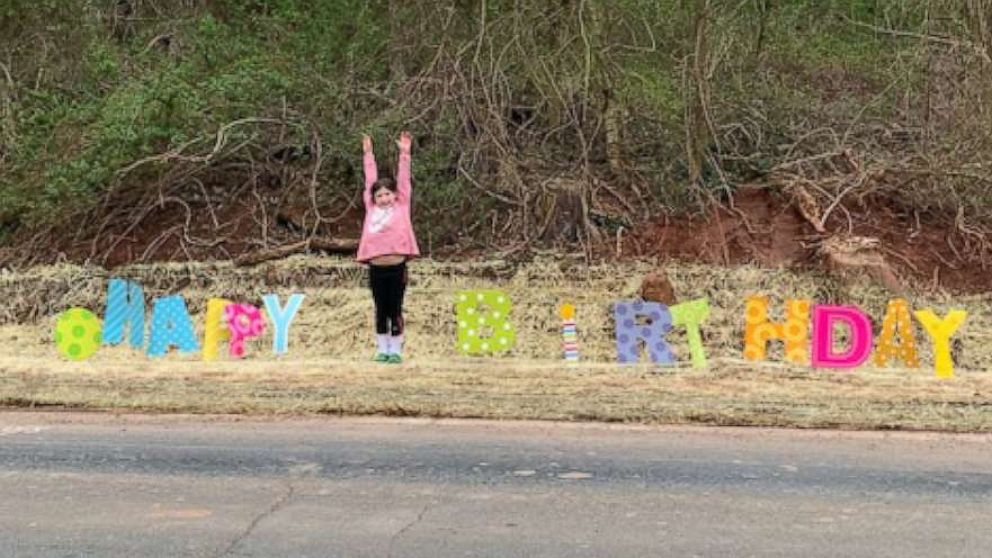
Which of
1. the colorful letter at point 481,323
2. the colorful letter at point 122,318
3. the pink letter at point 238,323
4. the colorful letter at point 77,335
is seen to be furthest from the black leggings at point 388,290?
the colorful letter at point 77,335

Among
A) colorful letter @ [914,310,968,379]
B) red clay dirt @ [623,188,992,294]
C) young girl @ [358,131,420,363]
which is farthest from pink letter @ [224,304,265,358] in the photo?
colorful letter @ [914,310,968,379]

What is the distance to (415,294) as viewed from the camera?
1070 cm

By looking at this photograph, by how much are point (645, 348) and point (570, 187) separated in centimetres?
358

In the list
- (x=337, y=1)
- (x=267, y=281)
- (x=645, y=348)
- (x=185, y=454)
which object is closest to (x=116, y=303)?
(x=267, y=281)

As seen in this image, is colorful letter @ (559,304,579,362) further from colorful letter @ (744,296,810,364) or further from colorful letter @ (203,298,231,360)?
colorful letter @ (203,298,231,360)

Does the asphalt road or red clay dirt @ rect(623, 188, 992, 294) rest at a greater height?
red clay dirt @ rect(623, 188, 992, 294)

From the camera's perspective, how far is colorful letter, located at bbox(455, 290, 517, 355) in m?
8.88

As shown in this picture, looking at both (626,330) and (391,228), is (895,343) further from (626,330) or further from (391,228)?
(391,228)

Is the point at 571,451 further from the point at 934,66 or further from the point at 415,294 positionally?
the point at 934,66

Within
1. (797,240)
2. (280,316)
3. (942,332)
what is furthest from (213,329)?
(797,240)

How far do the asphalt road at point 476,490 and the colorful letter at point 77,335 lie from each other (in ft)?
7.42

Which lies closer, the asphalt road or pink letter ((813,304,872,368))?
the asphalt road

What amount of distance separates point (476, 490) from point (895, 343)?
464 centimetres

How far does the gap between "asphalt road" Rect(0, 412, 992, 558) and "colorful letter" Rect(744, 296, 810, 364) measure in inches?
90.5
